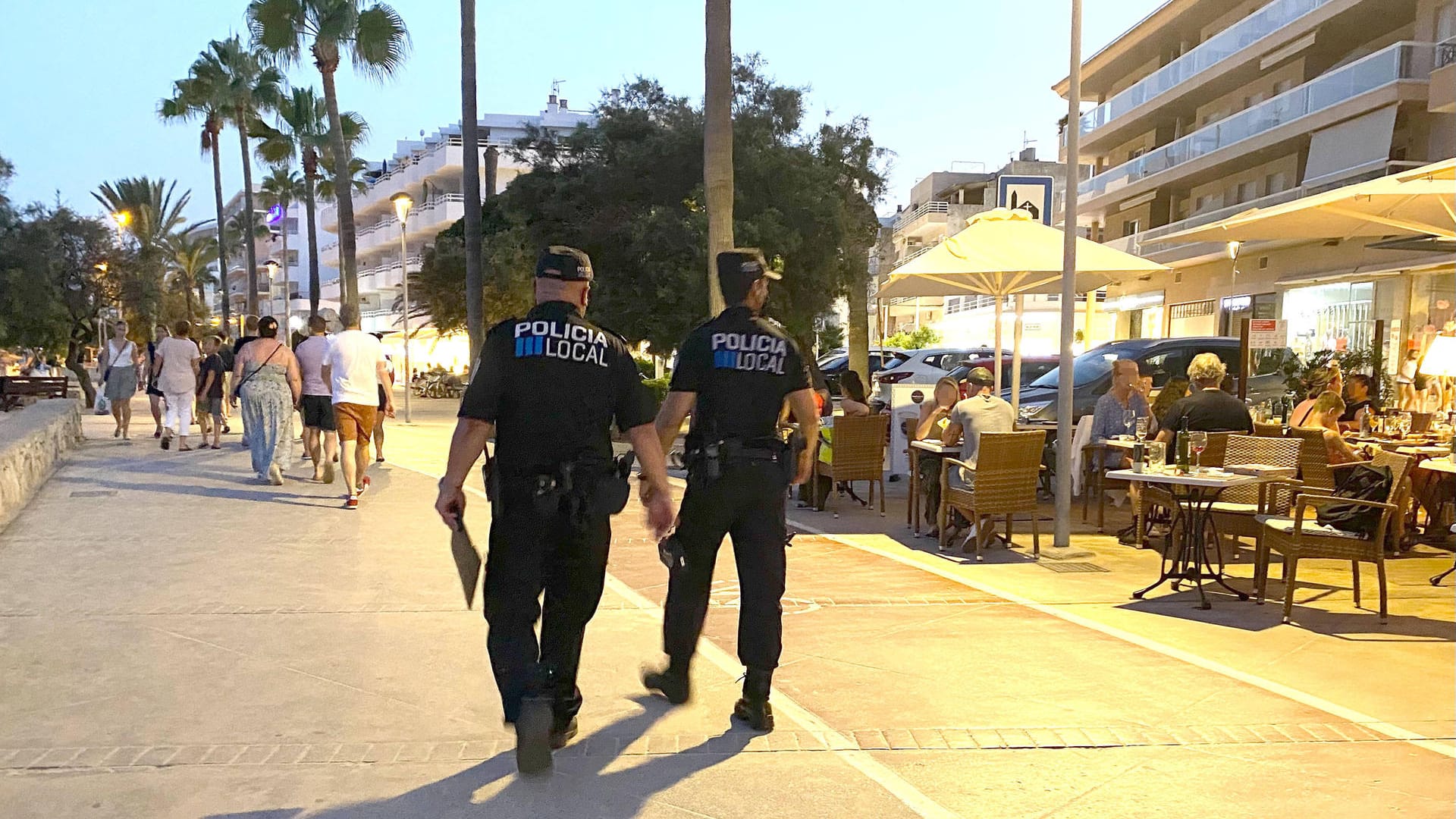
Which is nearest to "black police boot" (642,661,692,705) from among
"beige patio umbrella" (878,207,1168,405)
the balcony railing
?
"beige patio umbrella" (878,207,1168,405)

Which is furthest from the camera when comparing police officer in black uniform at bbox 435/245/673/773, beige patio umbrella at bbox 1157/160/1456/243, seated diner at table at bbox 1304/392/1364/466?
seated diner at table at bbox 1304/392/1364/466

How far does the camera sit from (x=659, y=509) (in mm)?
4078

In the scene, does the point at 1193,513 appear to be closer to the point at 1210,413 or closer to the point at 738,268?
the point at 1210,413

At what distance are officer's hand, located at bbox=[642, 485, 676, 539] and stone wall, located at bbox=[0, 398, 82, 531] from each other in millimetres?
6502

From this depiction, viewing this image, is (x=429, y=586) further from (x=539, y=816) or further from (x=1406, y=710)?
(x=1406, y=710)

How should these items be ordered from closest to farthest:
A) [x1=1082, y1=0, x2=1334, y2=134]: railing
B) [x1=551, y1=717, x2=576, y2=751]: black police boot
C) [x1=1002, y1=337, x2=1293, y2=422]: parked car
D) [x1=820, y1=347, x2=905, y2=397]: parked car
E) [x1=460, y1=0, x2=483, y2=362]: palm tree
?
1. [x1=551, y1=717, x2=576, y2=751]: black police boot
2. [x1=1002, y1=337, x2=1293, y2=422]: parked car
3. [x1=460, y1=0, x2=483, y2=362]: palm tree
4. [x1=820, y1=347, x2=905, y2=397]: parked car
5. [x1=1082, y1=0, x2=1334, y2=134]: railing

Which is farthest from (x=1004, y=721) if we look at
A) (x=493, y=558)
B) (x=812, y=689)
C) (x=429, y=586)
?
(x=429, y=586)

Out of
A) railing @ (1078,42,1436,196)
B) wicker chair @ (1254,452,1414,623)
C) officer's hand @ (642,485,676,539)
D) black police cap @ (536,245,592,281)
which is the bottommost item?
wicker chair @ (1254,452,1414,623)

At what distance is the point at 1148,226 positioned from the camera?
120 feet

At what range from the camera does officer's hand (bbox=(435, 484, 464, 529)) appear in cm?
379

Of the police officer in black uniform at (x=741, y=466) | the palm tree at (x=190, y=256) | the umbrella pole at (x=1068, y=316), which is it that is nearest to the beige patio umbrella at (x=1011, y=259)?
the umbrella pole at (x=1068, y=316)

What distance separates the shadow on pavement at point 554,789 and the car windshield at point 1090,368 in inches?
397

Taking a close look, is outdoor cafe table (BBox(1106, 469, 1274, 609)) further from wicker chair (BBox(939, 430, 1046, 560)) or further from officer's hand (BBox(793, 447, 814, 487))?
officer's hand (BBox(793, 447, 814, 487))

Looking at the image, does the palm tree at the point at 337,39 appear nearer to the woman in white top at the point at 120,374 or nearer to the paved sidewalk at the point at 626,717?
the woman in white top at the point at 120,374
